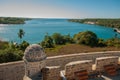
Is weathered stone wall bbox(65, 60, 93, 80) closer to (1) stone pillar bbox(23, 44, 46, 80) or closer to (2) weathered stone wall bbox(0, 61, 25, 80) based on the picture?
(1) stone pillar bbox(23, 44, 46, 80)

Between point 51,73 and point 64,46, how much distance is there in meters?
20.6

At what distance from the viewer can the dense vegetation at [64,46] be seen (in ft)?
43.3

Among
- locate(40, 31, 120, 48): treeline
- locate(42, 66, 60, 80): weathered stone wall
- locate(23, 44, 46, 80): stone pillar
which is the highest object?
locate(23, 44, 46, 80): stone pillar

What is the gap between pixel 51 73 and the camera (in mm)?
6410

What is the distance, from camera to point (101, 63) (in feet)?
25.2

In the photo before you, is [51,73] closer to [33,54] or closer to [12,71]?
[33,54]

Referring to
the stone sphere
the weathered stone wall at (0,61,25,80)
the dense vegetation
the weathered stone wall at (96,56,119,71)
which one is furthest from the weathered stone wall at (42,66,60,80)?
the dense vegetation

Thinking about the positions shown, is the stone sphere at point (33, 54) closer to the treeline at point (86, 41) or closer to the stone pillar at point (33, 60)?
the stone pillar at point (33, 60)

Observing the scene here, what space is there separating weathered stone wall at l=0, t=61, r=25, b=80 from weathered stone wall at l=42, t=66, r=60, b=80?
101 inches

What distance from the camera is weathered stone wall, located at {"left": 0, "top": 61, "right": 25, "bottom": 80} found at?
26.9 feet

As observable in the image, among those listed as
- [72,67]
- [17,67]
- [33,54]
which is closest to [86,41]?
[17,67]

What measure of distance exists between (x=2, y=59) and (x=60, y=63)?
5.03m

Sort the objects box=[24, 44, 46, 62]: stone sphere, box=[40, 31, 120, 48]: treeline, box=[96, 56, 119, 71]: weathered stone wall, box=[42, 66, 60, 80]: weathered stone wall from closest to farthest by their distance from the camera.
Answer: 1. box=[24, 44, 46, 62]: stone sphere
2. box=[42, 66, 60, 80]: weathered stone wall
3. box=[96, 56, 119, 71]: weathered stone wall
4. box=[40, 31, 120, 48]: treeline

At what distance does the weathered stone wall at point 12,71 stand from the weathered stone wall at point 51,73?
8.40 feet
